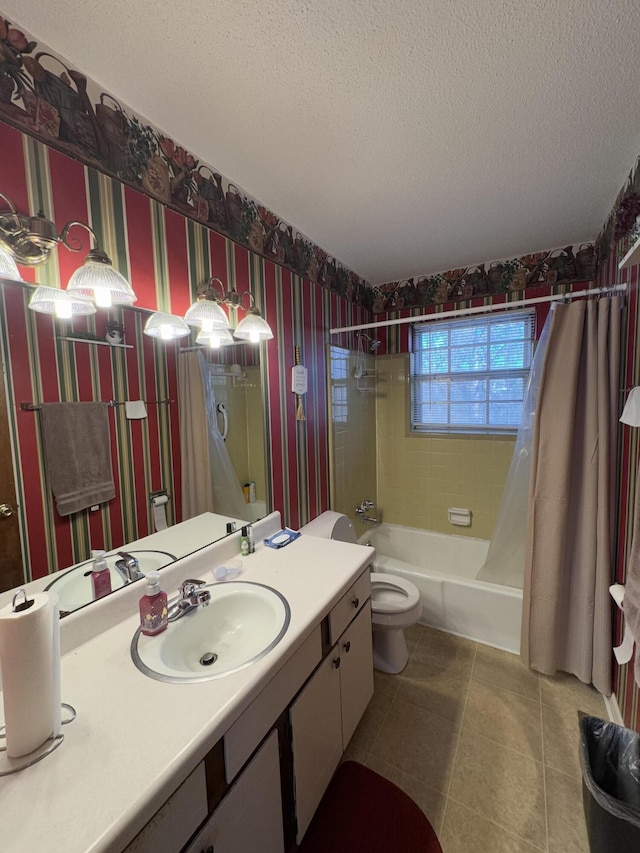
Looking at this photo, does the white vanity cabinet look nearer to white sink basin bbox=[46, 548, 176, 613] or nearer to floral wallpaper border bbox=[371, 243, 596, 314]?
white sink basin bbox=[46, 548, 176, 613]

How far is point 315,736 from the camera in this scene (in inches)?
43.8

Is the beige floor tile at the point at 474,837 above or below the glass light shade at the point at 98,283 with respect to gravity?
below

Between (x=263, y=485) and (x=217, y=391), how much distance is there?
559 mm

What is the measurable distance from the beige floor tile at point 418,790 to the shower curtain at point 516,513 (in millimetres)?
1143

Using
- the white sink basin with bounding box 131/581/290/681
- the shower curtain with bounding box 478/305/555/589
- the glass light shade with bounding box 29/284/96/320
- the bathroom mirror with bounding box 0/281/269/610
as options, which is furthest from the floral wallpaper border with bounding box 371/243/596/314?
the white sink basin with bounding box 131/581/290/681

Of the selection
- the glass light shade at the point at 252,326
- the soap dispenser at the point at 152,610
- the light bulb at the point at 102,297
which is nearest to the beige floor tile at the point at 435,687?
the soap dispenser at the point at 152,610

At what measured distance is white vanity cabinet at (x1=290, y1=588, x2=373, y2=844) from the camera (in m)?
1.04

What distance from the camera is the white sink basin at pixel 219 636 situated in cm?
91

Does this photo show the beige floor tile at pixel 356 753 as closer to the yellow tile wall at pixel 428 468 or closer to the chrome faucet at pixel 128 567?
the chrome faucet at pixel 128 567

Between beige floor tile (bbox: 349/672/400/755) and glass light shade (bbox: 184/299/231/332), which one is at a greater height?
glass light shade (bbox: 184/299/231/332)

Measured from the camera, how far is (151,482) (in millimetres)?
1237

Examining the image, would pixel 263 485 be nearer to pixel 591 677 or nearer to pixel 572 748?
pixel 572 748

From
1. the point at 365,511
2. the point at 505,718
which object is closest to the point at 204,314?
the point at 365,511

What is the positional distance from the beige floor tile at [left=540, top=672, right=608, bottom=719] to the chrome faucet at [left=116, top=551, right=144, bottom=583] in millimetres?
2023
